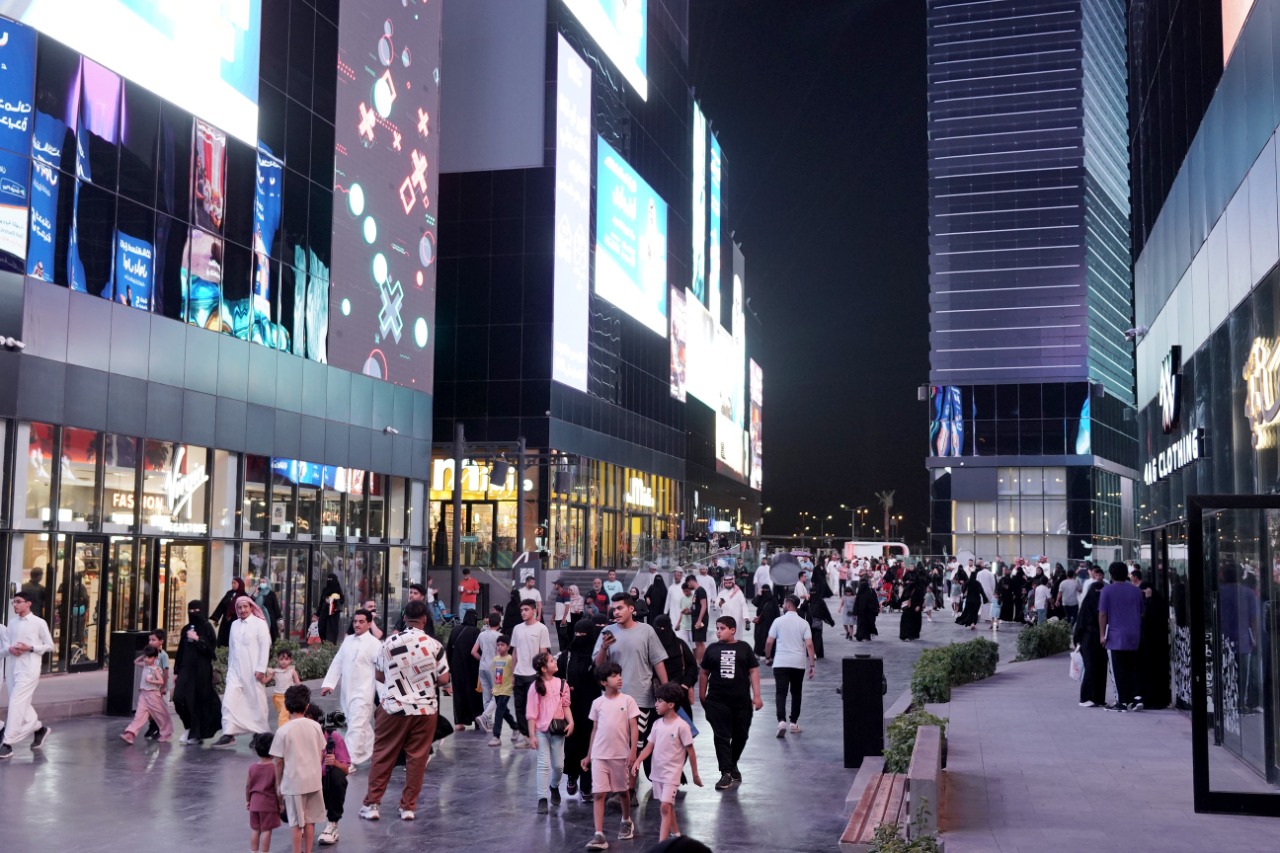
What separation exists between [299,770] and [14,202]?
17.8m

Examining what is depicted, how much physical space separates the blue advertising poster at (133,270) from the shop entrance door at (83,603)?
4.92 metres

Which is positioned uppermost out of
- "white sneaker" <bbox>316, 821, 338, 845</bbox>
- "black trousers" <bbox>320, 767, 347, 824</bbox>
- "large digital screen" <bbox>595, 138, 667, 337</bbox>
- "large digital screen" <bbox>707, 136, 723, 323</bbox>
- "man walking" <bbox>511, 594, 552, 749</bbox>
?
"large digital screen" <bbox>707, 136, 723, 323</bbox>

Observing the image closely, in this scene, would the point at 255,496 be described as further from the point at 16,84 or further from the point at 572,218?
the point at 572,218

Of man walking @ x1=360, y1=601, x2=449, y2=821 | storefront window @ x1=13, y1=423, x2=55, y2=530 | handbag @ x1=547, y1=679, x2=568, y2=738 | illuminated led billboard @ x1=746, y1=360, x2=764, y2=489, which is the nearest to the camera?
man walking @ x1=360, y1=601, x2=449, y2=821

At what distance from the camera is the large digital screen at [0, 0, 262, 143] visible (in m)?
25.0

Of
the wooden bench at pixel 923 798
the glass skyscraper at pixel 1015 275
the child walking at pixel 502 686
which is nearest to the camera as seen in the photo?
the wooden bench at pixel 923 798

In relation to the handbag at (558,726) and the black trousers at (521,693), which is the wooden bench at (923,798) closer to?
the handbag at (558,726)

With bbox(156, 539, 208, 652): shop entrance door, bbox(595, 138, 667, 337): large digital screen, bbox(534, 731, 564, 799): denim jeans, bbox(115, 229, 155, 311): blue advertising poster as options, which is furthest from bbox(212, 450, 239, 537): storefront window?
bbox(595, 138, 667, 337): large digital screen

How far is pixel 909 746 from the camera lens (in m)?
11.7

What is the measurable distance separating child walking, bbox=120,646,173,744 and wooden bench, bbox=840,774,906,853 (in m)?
8.81

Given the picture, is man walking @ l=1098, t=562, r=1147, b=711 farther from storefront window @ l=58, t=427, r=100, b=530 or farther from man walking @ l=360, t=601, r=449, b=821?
storefront window @ l=58, t=427, r=100, b=530

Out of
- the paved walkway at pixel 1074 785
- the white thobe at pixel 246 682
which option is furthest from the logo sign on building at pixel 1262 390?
the white thobe at pixel 246 682

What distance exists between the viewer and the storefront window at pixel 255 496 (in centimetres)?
3159

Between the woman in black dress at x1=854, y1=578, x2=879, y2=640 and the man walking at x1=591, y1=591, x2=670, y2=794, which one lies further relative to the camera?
the woman in black dress at x1=854, y1=578, x2=879, y2=640
